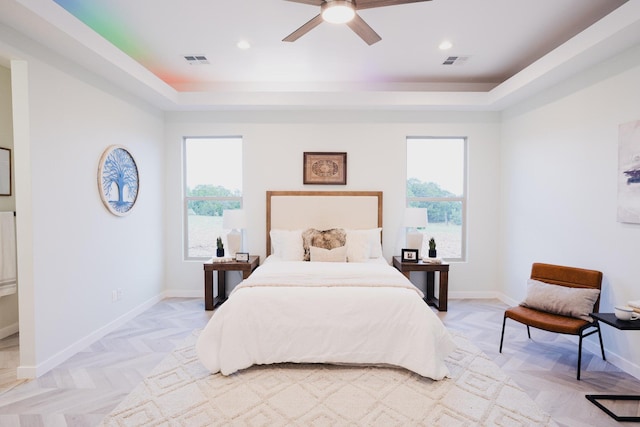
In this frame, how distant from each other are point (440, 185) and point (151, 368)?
13.7ft

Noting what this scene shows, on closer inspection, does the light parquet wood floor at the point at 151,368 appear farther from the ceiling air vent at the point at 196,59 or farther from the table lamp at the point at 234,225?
the ceiling air vent at the point at 196,59

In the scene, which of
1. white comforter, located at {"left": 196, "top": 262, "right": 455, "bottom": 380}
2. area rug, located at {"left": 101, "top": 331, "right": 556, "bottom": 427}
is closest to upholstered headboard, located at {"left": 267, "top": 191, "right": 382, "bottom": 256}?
white comforter, located at {"left": 196, "top": 262, "right": 455, "bottom": 380}

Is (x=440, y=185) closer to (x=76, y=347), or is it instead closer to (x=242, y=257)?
(x=242, y=257)

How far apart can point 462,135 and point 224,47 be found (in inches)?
131

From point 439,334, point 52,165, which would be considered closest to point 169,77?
point 52,165

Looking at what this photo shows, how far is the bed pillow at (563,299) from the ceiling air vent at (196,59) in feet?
13.9

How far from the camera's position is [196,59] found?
3873 millimetres

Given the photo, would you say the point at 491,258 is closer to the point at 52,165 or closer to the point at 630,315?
the point at 630,315

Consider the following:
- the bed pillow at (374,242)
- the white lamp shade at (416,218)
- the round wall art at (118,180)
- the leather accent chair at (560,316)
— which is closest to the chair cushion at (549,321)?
the leather accent chair at (560,316)

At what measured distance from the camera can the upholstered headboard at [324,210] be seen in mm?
4703

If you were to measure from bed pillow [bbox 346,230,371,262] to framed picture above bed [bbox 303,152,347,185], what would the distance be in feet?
2.78

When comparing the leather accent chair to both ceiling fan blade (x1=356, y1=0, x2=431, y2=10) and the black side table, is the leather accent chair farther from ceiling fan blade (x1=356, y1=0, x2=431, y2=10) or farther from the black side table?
ceiling fan blade (x1=356, y1=0, x2=431, y2=10)

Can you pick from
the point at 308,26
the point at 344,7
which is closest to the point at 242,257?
the point at 308,26

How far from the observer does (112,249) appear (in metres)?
3.62
